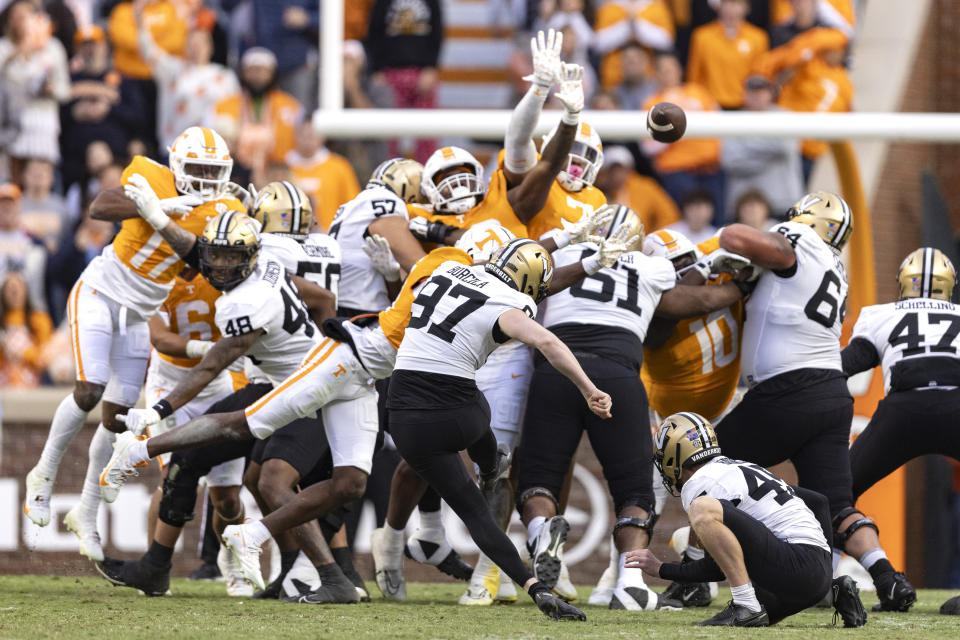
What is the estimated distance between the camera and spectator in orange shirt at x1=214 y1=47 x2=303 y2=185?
41.5ft

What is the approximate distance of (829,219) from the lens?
291 inches

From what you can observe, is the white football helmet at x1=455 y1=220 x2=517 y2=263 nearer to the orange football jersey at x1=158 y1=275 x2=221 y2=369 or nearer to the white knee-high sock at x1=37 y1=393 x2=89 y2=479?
the orange football jersey at x1=158 y1=275 x2=221 y2=369

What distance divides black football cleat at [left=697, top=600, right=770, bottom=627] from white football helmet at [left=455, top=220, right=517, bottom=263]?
6.22ft

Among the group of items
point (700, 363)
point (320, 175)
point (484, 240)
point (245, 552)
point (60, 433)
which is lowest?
point (245, 552)

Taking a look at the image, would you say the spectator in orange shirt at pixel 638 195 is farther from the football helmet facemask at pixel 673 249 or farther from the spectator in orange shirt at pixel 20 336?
the football helmet facemask at pixel 673 249

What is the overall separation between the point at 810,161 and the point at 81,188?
6000 millimetres

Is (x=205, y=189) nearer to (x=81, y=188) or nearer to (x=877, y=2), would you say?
(x=81, y=188)

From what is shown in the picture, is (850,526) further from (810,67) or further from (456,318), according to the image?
(810,67)

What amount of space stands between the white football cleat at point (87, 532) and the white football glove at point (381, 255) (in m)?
1.97

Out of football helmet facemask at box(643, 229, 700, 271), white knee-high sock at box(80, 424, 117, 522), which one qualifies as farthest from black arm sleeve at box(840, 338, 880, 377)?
white knee-high sock at box(80, 424, 117, 522)

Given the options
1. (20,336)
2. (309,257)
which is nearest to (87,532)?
(309,257)

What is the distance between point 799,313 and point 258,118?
6.84 m

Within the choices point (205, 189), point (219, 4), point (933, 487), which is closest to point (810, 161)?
point (933, 487)

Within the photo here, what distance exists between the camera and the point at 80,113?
1280 cm
